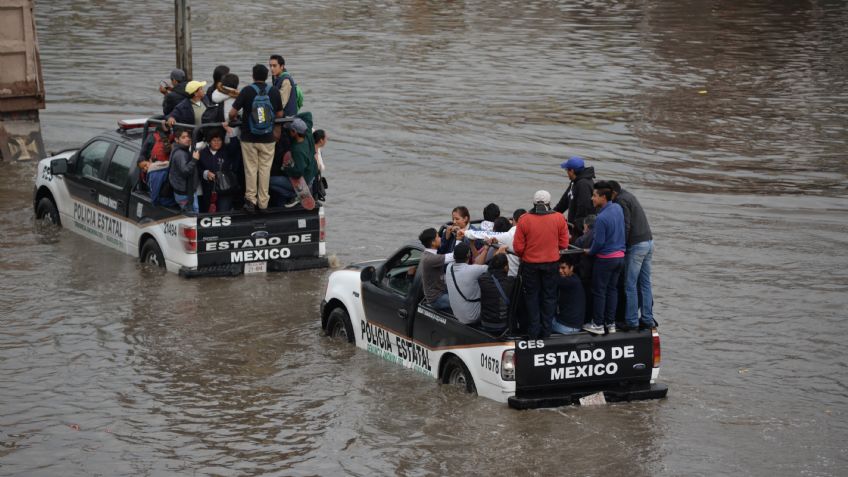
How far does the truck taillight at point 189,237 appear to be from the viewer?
15.2 metres

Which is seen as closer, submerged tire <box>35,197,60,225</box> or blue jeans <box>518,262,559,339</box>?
blue jeans <box>518,262,559,339</box>

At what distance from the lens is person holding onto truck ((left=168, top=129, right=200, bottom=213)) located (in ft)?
49.0

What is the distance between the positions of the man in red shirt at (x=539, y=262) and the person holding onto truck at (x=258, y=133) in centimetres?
495

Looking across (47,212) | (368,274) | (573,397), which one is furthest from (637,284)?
(47,212)

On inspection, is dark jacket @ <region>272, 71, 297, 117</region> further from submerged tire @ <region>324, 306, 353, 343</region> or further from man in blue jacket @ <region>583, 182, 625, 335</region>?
man in blue jacket @ <region>583, 182, 625, 335</region>

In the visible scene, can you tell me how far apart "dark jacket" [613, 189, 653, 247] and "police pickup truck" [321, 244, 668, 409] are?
88 centimetres

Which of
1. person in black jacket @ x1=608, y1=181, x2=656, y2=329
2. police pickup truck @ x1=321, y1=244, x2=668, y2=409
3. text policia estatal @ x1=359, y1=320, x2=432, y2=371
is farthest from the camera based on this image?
text policia estatal @ x1=359, y1=320, x2=432, y2=371

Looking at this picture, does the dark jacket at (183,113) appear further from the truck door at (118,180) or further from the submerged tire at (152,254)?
the submerged tire at (152,254)

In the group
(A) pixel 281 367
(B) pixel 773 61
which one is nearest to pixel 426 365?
(A) pixel 281 367

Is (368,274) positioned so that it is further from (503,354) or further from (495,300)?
(503,354)

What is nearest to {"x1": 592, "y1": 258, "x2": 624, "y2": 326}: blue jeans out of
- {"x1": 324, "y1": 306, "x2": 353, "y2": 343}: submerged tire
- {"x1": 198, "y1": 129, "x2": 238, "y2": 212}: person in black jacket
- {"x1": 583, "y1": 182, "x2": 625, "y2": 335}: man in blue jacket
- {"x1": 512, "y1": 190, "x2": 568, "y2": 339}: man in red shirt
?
{"x1": 583, "y1": 182, "x2": 625, "y2": 335}: man in blue jacket

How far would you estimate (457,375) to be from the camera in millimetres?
11586

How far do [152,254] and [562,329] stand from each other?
6.73m

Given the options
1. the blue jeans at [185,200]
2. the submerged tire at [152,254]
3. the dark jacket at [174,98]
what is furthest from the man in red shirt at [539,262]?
the dark jacket at [174,98]
